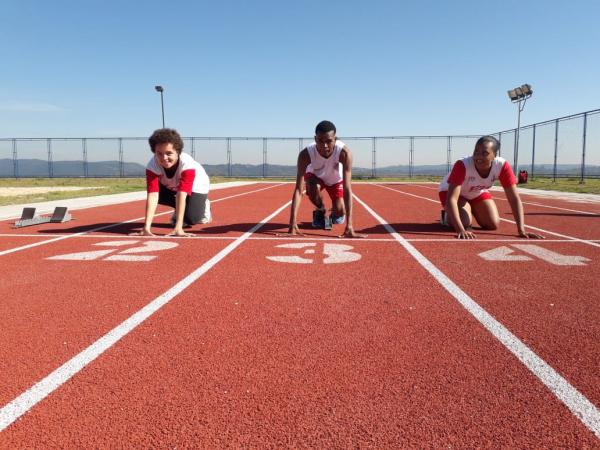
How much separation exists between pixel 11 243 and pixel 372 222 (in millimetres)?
5776

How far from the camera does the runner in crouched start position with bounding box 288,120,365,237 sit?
598cm

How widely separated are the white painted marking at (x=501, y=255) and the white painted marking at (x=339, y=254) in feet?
4.68

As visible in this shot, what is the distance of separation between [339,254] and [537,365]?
2917mm

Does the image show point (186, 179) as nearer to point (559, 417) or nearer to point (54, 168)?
point (559, 417)

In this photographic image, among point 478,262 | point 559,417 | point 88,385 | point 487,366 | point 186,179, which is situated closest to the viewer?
point 559,417

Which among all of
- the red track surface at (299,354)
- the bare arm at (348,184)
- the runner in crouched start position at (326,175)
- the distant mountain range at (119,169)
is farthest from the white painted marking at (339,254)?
the distant mountain range at (119,169)

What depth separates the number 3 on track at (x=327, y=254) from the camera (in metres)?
4.65

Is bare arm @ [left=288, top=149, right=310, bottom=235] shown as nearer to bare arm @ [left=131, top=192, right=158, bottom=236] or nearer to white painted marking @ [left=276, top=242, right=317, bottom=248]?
white painted marking @ [left=276, top=242, right=317, bottom=248]

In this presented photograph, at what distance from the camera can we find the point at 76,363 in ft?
7.22

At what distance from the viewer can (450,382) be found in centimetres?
202

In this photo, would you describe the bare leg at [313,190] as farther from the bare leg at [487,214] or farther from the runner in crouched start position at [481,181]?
the bare leg at [487,214]

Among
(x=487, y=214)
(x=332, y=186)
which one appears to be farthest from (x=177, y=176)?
(x=487, y=214)

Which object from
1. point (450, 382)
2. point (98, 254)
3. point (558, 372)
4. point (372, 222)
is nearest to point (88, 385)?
point (450, 382)

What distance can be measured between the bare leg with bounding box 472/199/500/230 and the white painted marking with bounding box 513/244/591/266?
4.83ft
